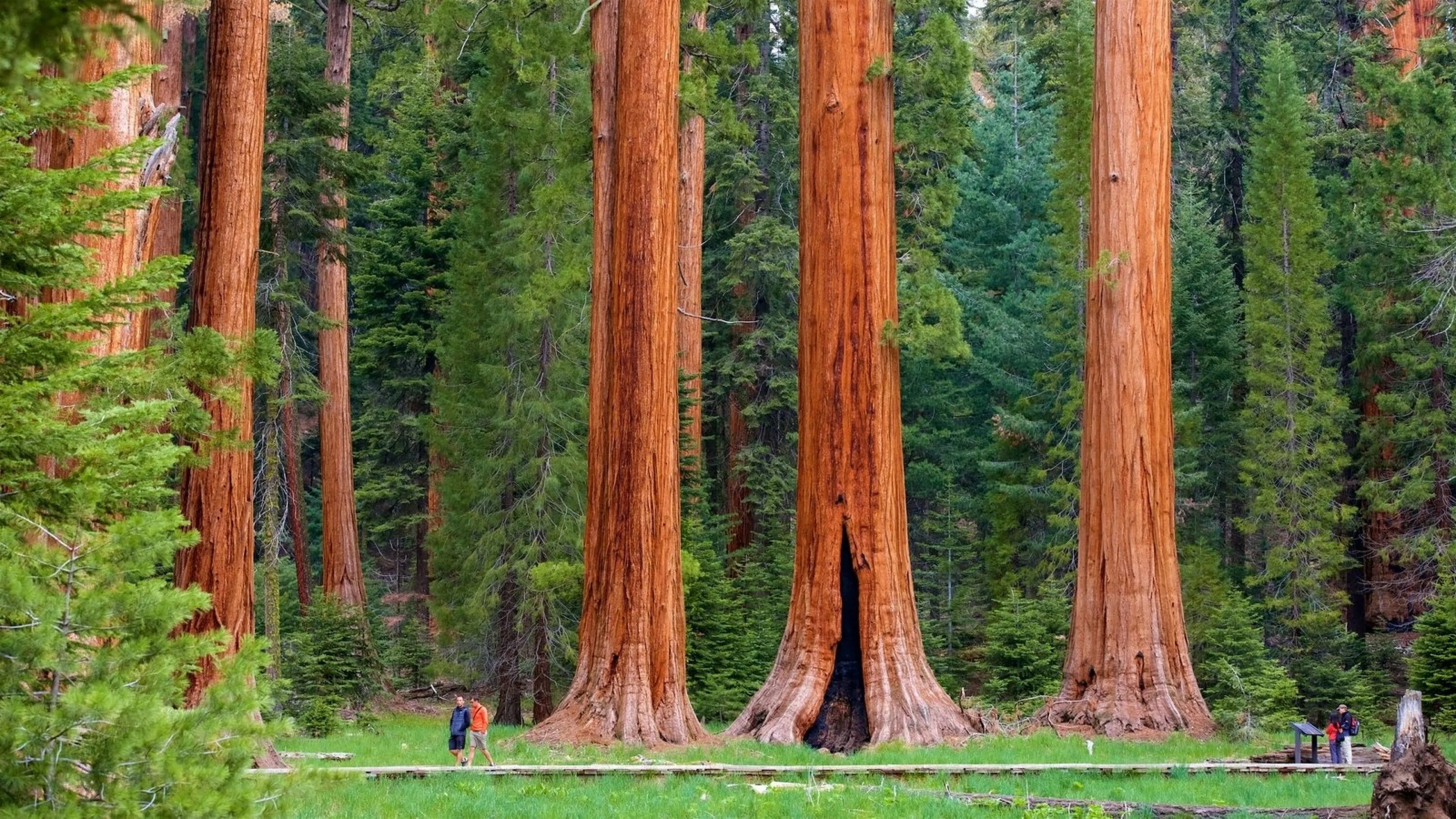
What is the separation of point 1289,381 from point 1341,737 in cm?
1753

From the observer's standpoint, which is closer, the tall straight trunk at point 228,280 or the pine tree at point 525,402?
the tall straight trunk at point 228,280

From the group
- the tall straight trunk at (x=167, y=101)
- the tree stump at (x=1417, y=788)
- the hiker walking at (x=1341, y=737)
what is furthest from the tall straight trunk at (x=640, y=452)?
the tree stump at (x=1417, y=788)

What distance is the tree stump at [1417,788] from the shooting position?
32.5 ft

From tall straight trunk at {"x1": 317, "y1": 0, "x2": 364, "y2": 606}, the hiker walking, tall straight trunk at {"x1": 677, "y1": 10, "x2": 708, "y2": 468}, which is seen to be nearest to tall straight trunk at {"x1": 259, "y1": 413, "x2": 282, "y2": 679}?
tall straight trunk at {"x1": 317, "y1": 0, "x2": 364, "y2": 606}

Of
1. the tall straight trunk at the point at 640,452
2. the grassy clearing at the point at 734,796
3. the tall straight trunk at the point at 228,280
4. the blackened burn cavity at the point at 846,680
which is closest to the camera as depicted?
the grassy clearing at the point at 734,796

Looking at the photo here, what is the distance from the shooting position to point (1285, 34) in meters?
39.1

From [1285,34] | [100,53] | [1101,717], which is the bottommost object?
[1101,717]

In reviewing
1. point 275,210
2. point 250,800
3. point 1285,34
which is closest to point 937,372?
point 1285,34

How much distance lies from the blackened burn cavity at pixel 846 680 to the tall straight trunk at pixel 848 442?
0.02 metres

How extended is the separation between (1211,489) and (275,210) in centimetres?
2228

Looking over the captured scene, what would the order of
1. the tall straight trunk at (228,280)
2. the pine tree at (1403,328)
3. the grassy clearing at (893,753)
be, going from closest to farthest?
the tall straight trunk at (228,280)
the grassy clearing at (893,753)
the pine tree at (1403,328)

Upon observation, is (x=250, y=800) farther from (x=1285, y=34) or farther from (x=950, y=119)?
(x=1285, y=34)

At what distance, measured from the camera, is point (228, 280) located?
1418 centimetres

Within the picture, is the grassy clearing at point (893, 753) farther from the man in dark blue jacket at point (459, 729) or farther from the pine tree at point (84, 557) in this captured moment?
the pine tree at point (84, 557)
